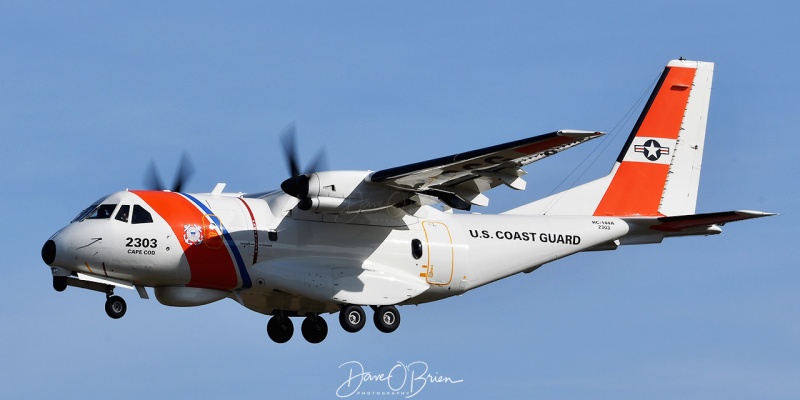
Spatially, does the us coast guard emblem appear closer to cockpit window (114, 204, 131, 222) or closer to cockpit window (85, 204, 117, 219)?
cockpit window (114, 204, 131, 222)

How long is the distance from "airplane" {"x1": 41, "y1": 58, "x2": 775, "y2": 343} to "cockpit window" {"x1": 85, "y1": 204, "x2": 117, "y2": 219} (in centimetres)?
3

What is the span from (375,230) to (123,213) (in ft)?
13.5

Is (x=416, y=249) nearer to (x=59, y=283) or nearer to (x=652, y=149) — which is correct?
(x=652, y=149)

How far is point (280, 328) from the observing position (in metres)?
22.6

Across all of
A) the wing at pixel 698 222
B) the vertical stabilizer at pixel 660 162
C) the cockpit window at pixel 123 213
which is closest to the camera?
the cockpit window at pixel 123 213

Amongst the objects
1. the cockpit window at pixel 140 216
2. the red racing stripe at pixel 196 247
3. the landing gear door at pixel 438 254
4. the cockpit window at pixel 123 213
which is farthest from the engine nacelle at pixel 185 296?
the landing gear door at pixel 438 254

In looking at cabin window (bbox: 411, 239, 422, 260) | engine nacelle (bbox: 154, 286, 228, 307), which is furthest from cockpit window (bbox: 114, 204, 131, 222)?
cabin window (bbox: 411, 239, 422, 260)

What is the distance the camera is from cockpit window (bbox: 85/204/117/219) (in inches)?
798

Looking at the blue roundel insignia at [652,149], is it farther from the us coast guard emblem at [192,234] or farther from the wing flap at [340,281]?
the us coast guard emblem at [192,234]

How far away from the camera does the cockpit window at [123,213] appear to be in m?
20.2

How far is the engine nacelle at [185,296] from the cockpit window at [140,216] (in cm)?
119

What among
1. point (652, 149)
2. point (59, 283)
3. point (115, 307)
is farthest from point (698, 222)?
point (59, 283)

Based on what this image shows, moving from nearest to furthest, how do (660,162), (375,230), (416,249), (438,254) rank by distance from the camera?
(375,230)
(416,249)
(438,254)
(660,162)

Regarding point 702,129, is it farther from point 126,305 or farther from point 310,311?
point 126,305
